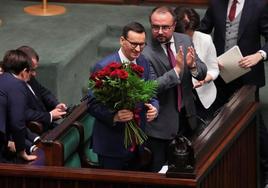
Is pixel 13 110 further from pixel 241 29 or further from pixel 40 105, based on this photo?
pixel 241 29

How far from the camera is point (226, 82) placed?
8.11 m

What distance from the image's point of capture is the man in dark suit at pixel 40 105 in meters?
7.54

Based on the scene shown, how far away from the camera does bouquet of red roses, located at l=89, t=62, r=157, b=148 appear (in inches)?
249

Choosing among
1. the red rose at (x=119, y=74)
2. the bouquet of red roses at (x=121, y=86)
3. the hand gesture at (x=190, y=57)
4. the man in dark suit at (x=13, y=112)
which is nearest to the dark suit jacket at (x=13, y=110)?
the man in dark suit at (x=13, y=112)

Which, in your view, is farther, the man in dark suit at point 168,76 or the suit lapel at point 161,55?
the suit lapel at point 161,55

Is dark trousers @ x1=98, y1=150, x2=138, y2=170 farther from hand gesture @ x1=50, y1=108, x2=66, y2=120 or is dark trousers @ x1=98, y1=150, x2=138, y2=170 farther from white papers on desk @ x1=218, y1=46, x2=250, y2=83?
white papers on desk @ x1=218, y1=46, x2=250, y2=83

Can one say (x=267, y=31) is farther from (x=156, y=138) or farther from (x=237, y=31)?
(x=156, y=138)

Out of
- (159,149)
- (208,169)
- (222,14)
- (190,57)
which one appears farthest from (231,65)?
(208,169)

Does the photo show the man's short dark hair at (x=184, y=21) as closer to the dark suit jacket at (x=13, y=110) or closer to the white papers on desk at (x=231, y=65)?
the white papers on desk at (x=231, y=65)

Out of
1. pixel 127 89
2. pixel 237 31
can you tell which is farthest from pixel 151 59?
pixel 237 31

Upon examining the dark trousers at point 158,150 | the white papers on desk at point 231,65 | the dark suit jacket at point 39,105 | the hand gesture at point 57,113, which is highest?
the white papers on desk at point 231,65

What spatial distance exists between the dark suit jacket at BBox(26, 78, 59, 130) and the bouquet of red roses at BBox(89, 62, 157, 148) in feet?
3.84

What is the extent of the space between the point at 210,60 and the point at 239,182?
133 centimetres

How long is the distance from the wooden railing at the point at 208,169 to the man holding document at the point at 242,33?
2.81 ft
